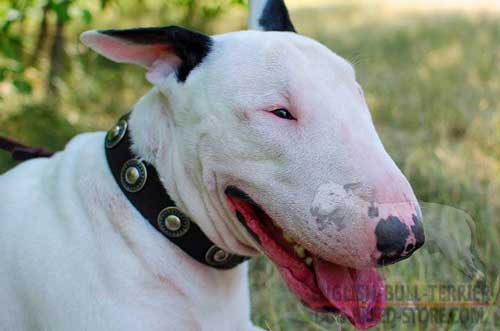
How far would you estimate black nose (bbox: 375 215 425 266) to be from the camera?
158cm

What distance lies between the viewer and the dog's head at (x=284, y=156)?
5.32 feet

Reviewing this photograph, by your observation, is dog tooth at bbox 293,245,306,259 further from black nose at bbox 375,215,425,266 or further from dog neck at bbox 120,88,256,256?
black nose at bbox 375,215,425,266

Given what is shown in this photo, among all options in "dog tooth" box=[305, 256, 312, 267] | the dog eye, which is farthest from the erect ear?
"dog tooth" box=[305, 256, 312, 267]

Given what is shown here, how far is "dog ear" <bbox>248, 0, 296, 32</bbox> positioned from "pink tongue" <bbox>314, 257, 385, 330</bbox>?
78 cm

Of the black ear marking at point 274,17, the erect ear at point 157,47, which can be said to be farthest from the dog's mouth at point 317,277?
the black ear marking at point 274,17

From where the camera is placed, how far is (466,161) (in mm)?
4125

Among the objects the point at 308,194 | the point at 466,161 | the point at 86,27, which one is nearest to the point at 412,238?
the point at 308,194

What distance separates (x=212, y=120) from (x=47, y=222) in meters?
0.55

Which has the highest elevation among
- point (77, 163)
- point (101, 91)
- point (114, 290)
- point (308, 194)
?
point (308, 194)

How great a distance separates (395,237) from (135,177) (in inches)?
28.1

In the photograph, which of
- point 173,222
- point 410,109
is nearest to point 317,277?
point 173,222

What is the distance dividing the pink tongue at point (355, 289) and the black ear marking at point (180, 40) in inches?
23.5

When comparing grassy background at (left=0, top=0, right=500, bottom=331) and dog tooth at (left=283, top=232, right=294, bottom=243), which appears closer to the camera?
dog tooth at (left=283, top=232, right=294, bottom=243)

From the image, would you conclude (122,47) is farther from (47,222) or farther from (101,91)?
(101,91)
